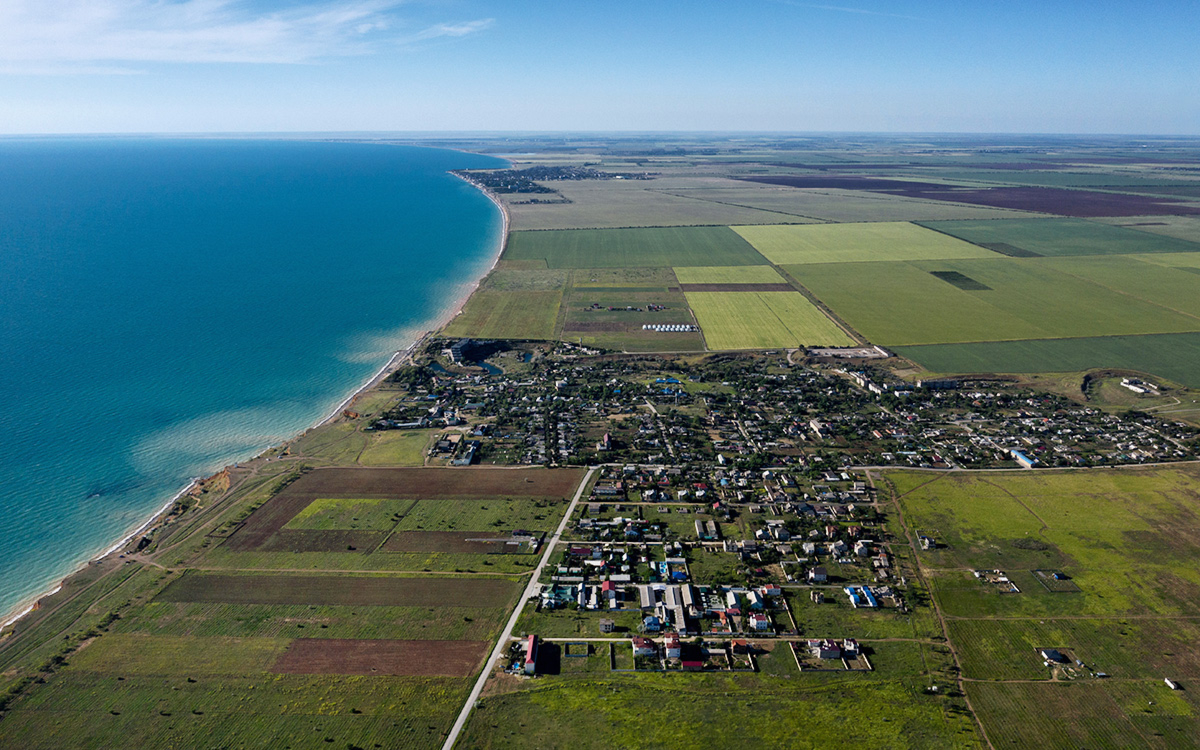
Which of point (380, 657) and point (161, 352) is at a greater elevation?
point (161, 352)

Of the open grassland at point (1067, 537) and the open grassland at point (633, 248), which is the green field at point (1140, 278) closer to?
the open grassland at point (633, 248)

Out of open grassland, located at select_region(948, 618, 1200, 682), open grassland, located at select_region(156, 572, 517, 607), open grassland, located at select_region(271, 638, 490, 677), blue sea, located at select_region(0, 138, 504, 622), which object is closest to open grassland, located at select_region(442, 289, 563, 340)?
blue sea, located at select_region(0, 138, 504, 622)

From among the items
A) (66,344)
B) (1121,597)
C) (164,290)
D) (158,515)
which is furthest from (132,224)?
(1121,597)

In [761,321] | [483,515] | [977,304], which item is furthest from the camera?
[977,304]

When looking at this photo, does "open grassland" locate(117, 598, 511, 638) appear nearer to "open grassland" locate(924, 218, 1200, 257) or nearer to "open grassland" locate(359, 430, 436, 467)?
"open grassland" locate(359, 430, 436, 467)

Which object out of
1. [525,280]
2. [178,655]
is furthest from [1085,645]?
[525,280]

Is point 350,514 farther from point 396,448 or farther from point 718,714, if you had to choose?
point 718,714

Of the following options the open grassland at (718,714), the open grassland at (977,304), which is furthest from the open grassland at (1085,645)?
the open grassland at (977,304)
